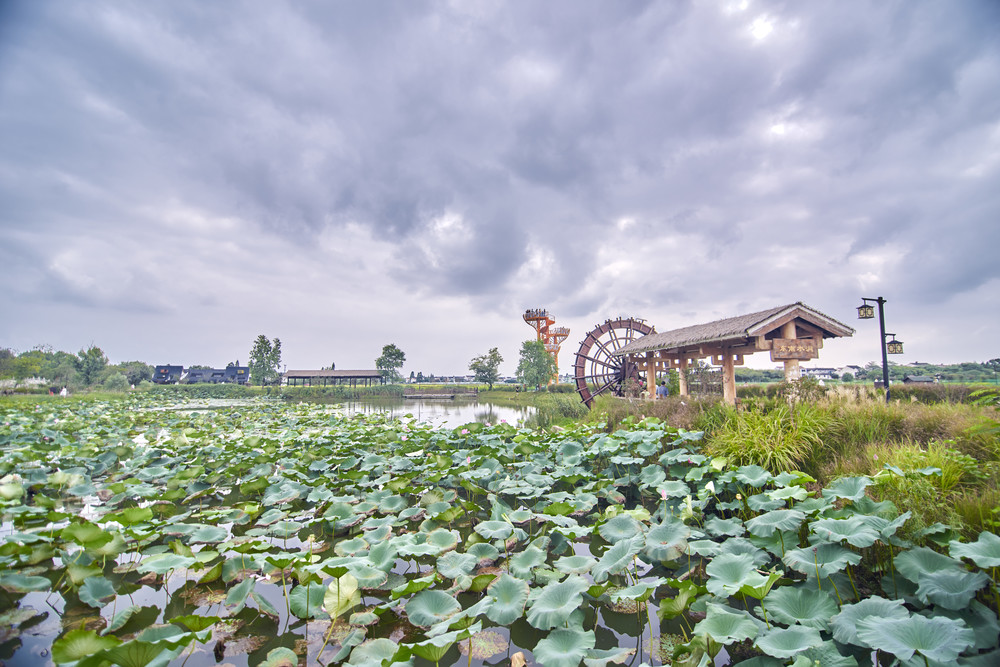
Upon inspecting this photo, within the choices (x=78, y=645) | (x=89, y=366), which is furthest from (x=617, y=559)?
(x=89, y=366)

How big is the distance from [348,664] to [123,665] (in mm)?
832

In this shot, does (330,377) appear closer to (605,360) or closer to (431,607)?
(605,360)

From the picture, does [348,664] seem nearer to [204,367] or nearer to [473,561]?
[473,561]

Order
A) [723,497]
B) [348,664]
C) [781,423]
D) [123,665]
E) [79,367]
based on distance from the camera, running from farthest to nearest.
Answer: [79,367] < [781,423] < [723,497] < [348,664] < [123,665]

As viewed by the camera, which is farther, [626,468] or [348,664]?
[626,468]

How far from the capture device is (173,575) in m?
3.16

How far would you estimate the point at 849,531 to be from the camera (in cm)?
234

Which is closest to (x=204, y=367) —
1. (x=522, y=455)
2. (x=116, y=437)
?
(x=116, y=437)

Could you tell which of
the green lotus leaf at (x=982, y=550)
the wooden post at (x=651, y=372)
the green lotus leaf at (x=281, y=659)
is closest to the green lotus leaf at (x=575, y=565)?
the green lotus leaf at (x=281, y=659)

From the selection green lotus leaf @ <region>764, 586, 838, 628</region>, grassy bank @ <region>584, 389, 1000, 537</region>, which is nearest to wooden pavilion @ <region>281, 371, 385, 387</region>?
grassy bank @ <region>584, 389, 1000, 537</region>

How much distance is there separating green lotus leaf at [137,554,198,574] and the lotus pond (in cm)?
2

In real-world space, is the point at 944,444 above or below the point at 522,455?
above

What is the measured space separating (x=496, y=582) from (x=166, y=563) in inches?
75.7

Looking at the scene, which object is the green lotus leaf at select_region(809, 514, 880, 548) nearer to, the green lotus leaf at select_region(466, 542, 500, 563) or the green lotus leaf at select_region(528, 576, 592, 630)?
the green lotus leaf at select_region(528, 576, 592, 630)
